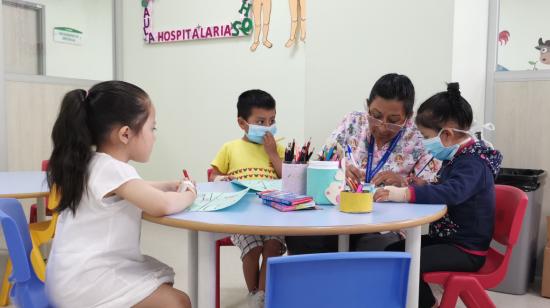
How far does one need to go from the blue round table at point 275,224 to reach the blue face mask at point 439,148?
31 cm

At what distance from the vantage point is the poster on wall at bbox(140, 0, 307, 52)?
3.45 meters

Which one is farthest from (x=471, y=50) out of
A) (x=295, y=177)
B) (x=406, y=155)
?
(x=295, y=177)

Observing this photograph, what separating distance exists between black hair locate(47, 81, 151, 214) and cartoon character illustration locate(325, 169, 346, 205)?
0.61 meters

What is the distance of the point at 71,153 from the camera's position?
1.29 meters

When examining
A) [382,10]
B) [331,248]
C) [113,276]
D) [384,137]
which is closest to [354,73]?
[382,10]

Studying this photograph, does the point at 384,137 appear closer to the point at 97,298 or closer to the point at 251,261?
the point at 251,261

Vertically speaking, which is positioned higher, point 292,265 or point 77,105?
point 77,105

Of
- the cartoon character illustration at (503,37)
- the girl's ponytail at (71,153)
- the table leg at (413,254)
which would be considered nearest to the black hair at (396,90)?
the table leg at (413,254)

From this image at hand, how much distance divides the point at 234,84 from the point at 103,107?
2516 millimetres

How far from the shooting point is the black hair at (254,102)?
7.29ft

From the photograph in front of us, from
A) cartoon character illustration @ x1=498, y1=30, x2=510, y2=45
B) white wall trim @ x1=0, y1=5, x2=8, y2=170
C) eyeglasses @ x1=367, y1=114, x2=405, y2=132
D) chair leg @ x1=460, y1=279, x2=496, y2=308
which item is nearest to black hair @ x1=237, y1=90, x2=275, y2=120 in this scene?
eyeglasses @ x1=367, y1=114, x2=405, y2=132

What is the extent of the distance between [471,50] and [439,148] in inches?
49.8

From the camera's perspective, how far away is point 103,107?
52.8 inches

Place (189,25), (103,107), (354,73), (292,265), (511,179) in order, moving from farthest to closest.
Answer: (189,25), (354,73), (511,179), (103,107), (292,265)
